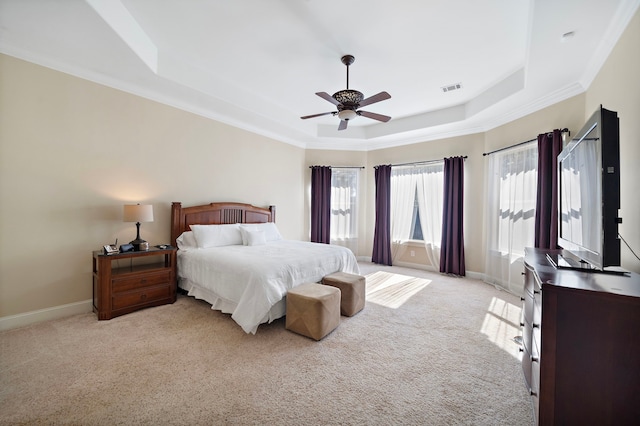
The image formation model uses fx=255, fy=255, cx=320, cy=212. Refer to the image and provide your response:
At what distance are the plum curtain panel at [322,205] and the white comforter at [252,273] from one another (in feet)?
7.29

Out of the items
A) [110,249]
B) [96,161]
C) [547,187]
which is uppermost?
[96,161]

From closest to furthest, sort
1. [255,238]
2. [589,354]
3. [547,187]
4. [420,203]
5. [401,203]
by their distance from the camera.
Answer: [589,354], [547,187], [255,238], [420,203], [401,203]

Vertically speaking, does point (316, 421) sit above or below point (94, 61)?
below

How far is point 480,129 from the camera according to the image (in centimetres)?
472

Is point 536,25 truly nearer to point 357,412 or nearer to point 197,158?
point 357,412

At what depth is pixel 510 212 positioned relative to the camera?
4.09 m

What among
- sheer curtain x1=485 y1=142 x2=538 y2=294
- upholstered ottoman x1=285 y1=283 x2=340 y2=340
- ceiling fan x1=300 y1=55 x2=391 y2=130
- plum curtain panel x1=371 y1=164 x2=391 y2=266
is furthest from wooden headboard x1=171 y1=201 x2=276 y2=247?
sheer curtain x1=485 y1=142 x2=538 y2=294

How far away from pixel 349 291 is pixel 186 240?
249 centimetres

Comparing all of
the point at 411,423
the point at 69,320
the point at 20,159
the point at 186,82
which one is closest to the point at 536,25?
the point at 411,423

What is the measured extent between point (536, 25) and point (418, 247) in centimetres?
412

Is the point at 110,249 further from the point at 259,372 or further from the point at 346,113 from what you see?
the point at 346,113

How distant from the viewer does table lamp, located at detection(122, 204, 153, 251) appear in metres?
3.06

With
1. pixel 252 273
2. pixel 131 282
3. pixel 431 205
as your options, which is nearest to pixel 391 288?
pixel 431 205

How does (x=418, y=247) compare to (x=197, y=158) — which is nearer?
(x=197, y=158)
